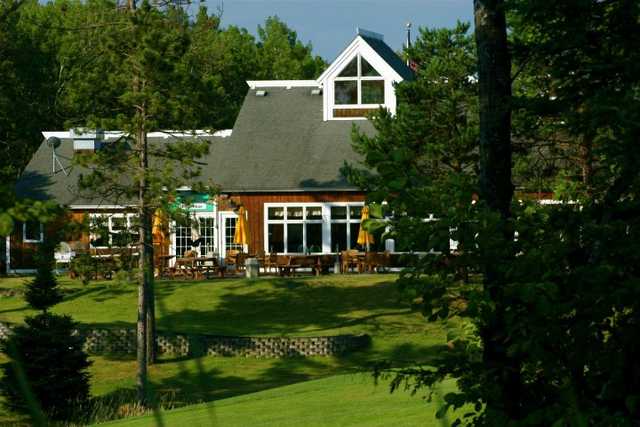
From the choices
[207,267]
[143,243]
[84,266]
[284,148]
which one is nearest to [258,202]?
[284,148]

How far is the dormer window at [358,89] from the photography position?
42.1 meters

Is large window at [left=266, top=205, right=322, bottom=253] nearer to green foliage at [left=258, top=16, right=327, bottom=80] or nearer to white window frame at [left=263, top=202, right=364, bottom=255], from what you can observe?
white window frame at [left=263, top=202, right=364, bottom=255]

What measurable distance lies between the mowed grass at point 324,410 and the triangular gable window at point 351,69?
2429 centimetres

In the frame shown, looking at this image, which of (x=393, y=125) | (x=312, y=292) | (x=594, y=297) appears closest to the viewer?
(x=594, y=297)

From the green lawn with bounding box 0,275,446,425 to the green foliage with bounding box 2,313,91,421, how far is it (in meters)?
0.91

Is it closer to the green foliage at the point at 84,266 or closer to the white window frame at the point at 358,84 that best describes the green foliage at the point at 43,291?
the green foliage at the point at 84,266

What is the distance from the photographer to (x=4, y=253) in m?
42.5

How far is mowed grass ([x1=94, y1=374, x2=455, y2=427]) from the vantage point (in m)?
13.5

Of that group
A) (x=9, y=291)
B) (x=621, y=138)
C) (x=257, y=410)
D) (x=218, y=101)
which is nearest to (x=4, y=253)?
(x=9, y=291)

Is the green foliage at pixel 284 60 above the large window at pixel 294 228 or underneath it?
above

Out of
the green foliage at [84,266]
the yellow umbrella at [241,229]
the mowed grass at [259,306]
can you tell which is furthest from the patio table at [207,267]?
the green foliage at [84,266]

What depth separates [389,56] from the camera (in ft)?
142

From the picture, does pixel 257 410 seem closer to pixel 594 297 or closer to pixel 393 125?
pixel 594 297

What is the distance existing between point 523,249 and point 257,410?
10615mm
